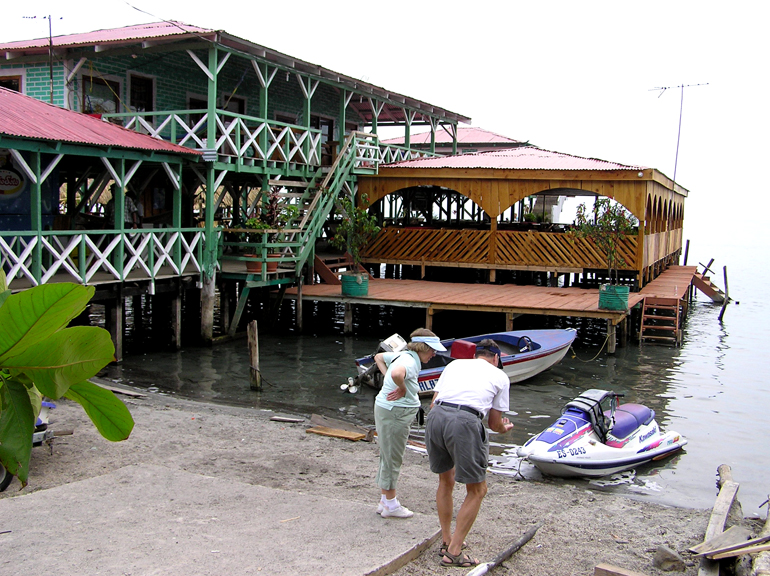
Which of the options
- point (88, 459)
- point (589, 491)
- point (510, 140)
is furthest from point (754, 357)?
point (510, 140)

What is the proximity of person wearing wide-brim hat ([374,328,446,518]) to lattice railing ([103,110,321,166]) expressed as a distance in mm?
12352

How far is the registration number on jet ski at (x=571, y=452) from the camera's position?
9336 millimetres

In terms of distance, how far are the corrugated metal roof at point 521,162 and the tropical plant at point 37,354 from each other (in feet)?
69.9

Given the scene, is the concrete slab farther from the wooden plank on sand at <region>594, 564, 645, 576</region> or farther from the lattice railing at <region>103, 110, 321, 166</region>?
the lattice railing at <region>103, 110, 321, 166</region>

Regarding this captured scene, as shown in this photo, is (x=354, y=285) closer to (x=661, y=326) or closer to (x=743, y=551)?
(x=661, y=326)

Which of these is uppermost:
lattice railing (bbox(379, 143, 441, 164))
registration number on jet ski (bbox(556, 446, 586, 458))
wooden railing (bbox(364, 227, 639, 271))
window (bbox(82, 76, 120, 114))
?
A: window (bbox(82, 76, 120, 114))

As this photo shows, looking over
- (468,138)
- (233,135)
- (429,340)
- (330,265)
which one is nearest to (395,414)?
(429,340)

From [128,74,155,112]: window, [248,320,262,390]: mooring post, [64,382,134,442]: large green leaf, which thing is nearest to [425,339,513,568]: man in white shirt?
[64,382,134,442]: large green leaf

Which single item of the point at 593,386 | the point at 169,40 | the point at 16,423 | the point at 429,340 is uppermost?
the point at 169,40

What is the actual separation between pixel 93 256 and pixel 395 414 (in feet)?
37.0

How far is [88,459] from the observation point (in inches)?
312

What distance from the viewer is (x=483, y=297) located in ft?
63.4

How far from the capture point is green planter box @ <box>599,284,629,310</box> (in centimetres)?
1772

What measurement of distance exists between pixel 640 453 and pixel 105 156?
11.2m
